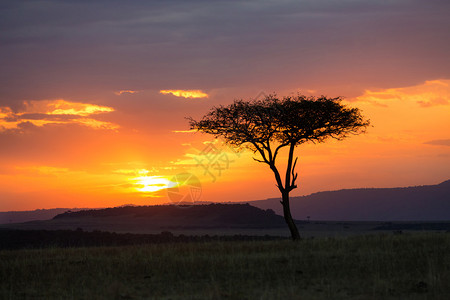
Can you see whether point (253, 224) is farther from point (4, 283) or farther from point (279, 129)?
point (4, 283)

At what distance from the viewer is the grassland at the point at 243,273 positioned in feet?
56.2

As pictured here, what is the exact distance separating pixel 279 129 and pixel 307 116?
2.24m

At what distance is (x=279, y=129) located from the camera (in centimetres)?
3997

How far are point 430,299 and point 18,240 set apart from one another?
43.5 m

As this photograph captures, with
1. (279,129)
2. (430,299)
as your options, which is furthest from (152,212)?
(430,299)

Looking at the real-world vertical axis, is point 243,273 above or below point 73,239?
below

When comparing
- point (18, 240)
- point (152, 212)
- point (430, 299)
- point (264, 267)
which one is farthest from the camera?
point (152, 212)

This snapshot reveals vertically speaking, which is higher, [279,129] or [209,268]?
[279,129]

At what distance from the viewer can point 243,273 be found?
21.1m

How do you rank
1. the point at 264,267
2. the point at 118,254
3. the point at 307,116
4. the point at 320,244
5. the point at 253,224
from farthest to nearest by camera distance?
the point at 253,224 < the point at 307,116 < the point at 320,244 < the point at 118,254 < the point at 264,267

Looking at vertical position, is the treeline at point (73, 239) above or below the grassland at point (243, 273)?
above

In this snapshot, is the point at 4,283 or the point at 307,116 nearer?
the point at 4,283

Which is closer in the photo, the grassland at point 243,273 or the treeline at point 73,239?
the grassland at point 243,273

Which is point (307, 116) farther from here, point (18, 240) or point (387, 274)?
point (18, 240)
